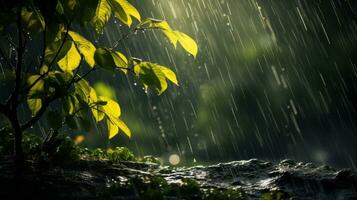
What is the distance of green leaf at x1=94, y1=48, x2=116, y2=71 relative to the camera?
2.15 metres

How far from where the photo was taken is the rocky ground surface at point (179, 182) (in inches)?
111

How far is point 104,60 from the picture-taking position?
216 cm

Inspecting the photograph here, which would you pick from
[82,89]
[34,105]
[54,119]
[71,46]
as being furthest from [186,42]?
[34,105]

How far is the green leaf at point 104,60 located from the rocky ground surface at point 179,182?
42.7 inches

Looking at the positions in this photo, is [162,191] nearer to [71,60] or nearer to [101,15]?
[71,60]

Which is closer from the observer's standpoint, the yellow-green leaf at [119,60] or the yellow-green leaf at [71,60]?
the yellow-green leaf at [119,60]

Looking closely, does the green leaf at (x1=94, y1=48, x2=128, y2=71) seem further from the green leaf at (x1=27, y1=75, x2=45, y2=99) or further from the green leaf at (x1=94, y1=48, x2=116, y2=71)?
the green leaf at (x1=27, y1=75, x2=45, y2=99)

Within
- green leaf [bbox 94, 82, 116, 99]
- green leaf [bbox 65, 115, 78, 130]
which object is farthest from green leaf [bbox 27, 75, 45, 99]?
green leaf [bbox 94, 82, 116, 99]

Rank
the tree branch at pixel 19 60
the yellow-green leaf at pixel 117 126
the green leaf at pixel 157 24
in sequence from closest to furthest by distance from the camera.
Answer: the tree branch at pixel 19 60 < the green leaf at pixel 157 24 < the yellow-green leaf at pixel 117 126

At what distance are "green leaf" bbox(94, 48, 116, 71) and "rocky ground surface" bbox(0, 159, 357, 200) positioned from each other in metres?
1.09

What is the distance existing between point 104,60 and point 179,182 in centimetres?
153

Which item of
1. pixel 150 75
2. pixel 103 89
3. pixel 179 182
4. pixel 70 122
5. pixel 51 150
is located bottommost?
pixel 179 182

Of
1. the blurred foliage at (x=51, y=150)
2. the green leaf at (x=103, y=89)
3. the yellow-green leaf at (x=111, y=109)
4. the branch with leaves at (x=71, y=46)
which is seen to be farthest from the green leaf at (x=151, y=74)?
Result: the green leaf at (x=103, y=89)

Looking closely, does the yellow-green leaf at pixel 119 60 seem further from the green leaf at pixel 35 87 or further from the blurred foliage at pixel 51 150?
the blurred foliage at pixel 51 150
